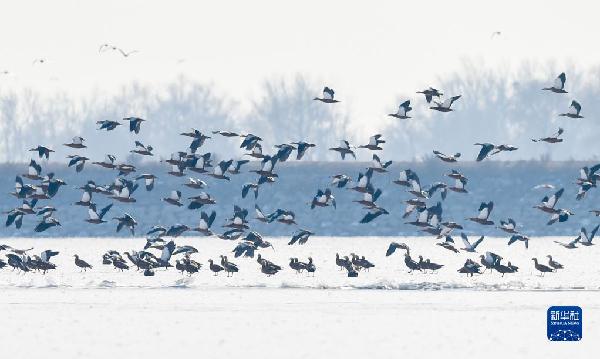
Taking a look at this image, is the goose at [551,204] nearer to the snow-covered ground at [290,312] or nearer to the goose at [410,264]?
the snow-covered ground at [290,312]

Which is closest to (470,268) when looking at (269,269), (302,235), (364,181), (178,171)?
(364,181)

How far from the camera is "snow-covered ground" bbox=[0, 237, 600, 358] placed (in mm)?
33594

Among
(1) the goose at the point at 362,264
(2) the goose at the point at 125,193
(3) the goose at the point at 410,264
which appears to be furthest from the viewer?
(1) the goose at the point at 362,264

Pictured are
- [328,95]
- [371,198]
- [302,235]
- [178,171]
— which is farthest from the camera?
[371,198]

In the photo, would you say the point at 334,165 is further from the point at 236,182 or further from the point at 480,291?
the point at 480,291

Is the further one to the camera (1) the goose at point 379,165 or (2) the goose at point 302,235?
(2) the goose at point 302,235

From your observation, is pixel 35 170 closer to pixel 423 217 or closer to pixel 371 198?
pixel 371 198

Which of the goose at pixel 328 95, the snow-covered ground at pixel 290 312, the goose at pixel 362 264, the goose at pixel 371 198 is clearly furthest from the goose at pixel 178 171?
the goose at pixel 362 264

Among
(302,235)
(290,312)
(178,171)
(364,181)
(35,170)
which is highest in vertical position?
(35,170)

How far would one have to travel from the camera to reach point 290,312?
133ft

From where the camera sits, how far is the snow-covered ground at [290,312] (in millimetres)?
33594

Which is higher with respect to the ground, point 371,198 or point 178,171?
point 178,171

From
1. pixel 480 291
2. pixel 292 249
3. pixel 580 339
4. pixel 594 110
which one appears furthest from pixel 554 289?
pixel 594 110

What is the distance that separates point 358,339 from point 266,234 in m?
67.3
